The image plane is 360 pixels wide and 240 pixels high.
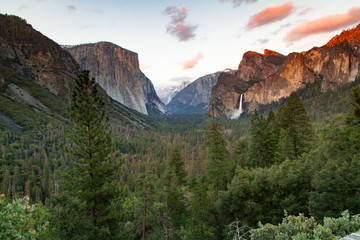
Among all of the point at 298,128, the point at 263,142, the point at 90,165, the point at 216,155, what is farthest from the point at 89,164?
the point at 298,128

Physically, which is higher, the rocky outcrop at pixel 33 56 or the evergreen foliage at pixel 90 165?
the rocky outcrop at pixel 33 56

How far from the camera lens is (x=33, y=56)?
164 meters

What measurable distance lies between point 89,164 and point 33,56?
645 ft

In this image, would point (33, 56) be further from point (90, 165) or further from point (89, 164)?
point (89, 164)

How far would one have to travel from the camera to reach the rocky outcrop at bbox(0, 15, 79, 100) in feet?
509

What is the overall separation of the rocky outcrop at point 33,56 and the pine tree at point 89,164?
17040cm

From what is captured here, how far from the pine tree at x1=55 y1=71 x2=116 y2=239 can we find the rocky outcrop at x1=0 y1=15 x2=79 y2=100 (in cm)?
17040

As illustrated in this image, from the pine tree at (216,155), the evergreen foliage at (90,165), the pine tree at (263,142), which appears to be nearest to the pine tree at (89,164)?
the evergreen foliage at (90,165)

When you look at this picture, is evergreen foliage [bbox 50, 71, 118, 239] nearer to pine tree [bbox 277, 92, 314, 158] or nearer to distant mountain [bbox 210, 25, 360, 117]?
pine tree [bbox 277, 92, 314, 158]

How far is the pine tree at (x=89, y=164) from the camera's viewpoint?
12.7 m

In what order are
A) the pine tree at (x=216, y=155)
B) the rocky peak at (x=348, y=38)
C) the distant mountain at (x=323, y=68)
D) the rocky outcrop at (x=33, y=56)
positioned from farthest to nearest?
the rocky outcrop at (x=33, y=56) → the rocky peak at (x=348, y=38) → the distant mountain at (x=323, y=68) → the pine tree at (x=216, y=155)

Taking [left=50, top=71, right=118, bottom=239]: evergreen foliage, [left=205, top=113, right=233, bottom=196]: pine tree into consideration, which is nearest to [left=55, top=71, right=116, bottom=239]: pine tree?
[left=50, top=71, right=118, bottom=239]: evergreen foliage

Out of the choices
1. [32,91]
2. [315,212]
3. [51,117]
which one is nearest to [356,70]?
[315,212]

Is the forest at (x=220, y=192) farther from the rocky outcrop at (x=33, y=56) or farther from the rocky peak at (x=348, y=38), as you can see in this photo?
the rocky outcrop at (x=33, y=56)
